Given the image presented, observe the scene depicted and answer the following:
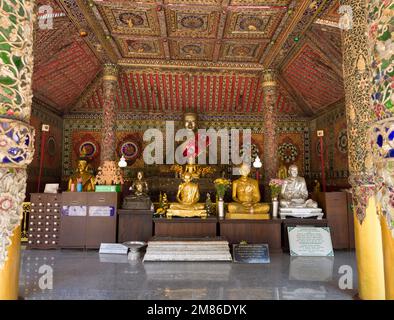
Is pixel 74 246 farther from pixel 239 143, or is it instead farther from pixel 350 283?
pixel 239 143

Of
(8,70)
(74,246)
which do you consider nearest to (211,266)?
(74,246)

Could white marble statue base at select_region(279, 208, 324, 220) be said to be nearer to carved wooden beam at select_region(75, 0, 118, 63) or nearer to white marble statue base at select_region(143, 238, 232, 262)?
white marble statue base at select_region(143, 238, 232, 262)

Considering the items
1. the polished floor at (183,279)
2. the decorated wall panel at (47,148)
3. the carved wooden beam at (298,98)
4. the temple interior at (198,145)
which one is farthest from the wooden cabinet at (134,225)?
the carved wooden beam at (298,98)

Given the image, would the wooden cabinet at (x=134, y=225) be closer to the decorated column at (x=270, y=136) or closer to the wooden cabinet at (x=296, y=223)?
the wooden cabinet at (x=296, y=223)

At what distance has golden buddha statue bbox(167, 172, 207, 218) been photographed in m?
6.46

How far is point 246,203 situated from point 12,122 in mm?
5238

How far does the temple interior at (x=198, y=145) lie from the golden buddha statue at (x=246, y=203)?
29 millimetres

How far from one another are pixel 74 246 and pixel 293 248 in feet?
14.6

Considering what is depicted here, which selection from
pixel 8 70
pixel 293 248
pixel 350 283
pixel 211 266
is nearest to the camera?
pixel 8 70

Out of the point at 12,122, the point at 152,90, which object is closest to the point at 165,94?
the point at 152,90

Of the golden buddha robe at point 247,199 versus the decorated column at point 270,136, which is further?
the decorated column at point 270,136

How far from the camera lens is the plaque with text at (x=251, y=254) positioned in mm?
5082

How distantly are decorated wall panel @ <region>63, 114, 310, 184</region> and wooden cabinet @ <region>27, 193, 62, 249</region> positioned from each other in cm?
534

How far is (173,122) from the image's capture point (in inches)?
483
